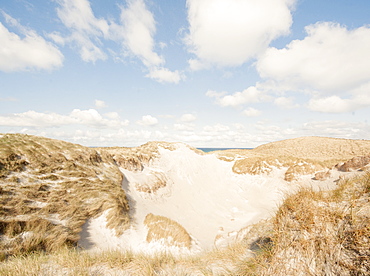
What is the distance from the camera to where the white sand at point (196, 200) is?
416 inches

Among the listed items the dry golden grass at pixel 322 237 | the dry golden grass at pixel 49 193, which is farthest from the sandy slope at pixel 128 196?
the dry golden grass at pixel 322 237

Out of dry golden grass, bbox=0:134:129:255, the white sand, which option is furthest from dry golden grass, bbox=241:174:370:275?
dry golden grass, bbox=0:134:129:255

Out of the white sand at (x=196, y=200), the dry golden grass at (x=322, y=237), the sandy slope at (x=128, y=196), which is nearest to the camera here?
the dry golden grass at (x=322, y=237)

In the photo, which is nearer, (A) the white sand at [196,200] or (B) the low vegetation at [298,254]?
(B) the low vegetation at [298,254]

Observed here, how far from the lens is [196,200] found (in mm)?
18688

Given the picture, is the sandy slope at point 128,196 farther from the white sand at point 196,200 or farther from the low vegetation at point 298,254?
the low vegetation at point 298,254

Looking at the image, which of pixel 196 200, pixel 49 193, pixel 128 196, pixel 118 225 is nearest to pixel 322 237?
pixel 118 225

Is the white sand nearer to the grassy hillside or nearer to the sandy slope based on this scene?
the sandy slope

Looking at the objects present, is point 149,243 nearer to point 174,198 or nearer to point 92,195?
point 92,195

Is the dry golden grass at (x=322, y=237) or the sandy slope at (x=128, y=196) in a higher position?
the dry golden grass at (x=322, y=237)

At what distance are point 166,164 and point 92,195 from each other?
12642 mm

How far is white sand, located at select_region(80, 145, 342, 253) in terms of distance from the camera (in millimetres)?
10578

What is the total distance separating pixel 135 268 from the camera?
4.57 m

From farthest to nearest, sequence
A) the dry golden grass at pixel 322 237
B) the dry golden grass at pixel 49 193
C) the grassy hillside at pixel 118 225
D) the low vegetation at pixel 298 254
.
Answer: the dry golden grass at pixel 49 193
the grassy hillside at pixel 118 225
the low vegetation at pixel 298 254
the dry golden grass at pixel 322 237
